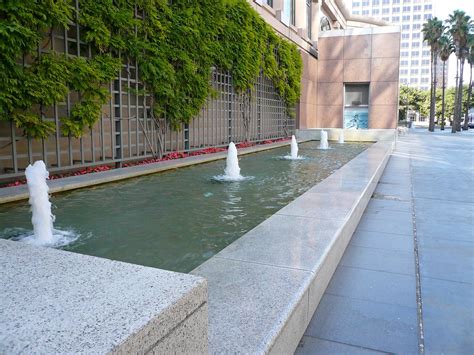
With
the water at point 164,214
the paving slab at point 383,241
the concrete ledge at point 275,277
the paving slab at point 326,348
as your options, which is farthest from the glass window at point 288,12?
the paving slab at point 326,348

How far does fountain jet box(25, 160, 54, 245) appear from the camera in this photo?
449 centimetres

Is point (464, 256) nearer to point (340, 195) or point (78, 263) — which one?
point (340, 195)

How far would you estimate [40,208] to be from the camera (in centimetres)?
482

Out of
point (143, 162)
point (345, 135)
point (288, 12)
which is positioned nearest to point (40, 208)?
point (143, 162)

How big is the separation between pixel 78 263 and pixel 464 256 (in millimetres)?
Answer: 3919

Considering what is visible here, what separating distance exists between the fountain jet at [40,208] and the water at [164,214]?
0.84 feet

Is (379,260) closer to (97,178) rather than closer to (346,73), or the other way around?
(97,178)

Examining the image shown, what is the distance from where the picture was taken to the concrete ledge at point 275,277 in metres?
2.16

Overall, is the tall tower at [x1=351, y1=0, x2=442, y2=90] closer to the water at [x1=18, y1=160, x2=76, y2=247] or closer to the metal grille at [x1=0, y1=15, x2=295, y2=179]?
the metal grille at [x1=0, y1=15, x2=295, y2=179]

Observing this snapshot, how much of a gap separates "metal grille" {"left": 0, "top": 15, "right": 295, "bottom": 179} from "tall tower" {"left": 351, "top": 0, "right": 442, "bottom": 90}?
12872cm

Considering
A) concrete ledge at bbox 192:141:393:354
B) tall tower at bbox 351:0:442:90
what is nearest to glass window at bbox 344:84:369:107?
concrete ledge at bbox 192:141:393:354

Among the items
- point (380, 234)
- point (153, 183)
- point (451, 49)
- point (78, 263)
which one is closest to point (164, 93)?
point (153, 183)

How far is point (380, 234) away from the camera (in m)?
5.13

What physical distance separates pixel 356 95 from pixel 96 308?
29.4 m
